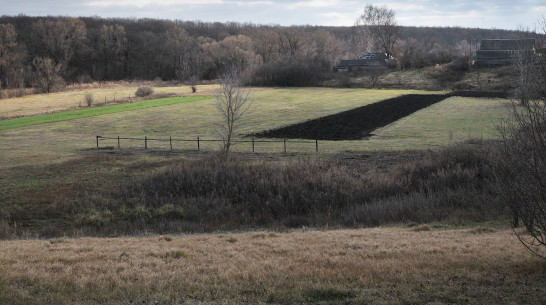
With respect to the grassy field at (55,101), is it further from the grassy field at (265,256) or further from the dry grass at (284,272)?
the dry grass at (284,272)

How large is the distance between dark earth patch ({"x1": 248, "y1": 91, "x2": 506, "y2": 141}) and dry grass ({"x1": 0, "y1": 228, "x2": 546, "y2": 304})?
28683 mm

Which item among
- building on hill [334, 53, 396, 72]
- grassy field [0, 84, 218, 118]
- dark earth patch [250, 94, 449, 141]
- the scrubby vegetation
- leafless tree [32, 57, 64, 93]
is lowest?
the scrubby vegetation

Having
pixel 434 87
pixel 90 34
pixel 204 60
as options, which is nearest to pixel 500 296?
pixel 434 87

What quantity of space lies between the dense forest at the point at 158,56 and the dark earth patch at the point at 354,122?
36269 millimetres

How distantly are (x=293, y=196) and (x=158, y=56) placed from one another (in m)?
124

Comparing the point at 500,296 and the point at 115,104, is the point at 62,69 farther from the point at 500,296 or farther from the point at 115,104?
the point at 500,296

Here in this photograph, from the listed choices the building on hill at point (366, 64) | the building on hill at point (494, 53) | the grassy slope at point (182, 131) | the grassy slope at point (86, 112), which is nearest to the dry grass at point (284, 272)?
the grassy slope at point (182, 131)

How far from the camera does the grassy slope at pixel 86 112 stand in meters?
55.1

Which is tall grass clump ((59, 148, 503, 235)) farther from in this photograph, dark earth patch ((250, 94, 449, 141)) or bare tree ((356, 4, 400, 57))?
bare tree ((356, 4, 400, 57))

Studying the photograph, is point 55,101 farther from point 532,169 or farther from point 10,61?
point 532,169

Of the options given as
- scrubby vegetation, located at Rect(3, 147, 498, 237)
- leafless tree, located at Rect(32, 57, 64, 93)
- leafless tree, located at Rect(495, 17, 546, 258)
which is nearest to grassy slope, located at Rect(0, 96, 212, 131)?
leafless tree, located at Rect(32, 57, 64, 93)

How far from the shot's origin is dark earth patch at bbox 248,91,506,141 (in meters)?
43.1

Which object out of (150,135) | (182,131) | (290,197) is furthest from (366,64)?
(290,197)

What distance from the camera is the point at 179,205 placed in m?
24.4
